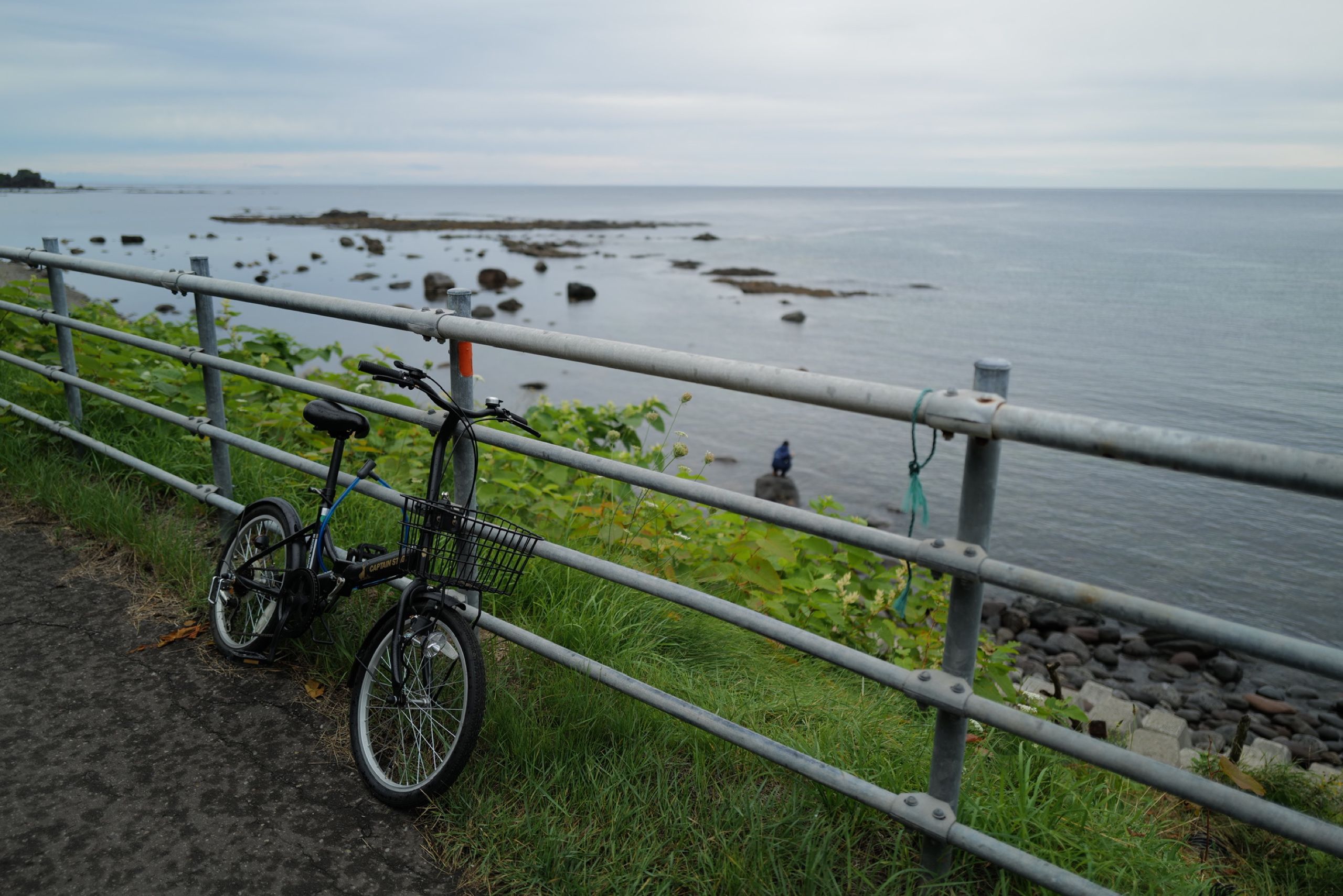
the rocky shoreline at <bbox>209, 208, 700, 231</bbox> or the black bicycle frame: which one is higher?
the black bicycle frame

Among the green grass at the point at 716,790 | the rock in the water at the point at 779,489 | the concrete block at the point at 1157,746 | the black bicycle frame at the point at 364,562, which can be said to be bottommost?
the rock in the water at the point at 779,489

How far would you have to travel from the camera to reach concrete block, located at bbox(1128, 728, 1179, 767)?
6.14m

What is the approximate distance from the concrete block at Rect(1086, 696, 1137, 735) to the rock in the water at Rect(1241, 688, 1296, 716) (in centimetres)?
201

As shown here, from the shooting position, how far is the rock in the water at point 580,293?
122ft

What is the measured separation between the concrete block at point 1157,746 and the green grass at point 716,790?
6.99 ft

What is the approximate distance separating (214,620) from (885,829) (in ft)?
9.00

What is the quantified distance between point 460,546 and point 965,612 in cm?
141

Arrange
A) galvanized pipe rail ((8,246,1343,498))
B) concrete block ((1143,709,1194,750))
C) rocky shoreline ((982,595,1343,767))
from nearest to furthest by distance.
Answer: galvanized pipe rail ((8,246,1343,498)) → concrete block ((1143,709,1194,750)) → rocky shoreline ((982,595,1343,767))

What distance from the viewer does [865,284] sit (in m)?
46.6

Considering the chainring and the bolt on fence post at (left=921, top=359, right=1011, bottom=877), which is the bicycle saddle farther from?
the bolt on fence post at (left=921, top=359, right=1011, bottom=877)

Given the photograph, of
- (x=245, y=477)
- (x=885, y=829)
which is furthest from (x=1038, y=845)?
(x=245, y=477)

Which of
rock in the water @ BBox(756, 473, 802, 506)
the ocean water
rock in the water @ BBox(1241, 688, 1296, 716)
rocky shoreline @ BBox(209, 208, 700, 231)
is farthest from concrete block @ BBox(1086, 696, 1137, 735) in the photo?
rocky shoreline @ BBox(209, 208, 700, 231)

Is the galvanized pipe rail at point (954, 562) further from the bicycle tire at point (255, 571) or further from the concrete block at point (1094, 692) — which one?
the concrete block at point (1094, 692)

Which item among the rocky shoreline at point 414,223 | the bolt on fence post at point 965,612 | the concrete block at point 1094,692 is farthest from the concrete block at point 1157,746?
the rocky shoreline at point 414,223
